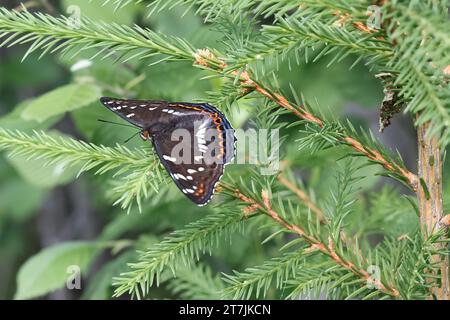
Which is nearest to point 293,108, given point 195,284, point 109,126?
point 195,284

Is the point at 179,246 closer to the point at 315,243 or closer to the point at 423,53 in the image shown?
the point at 315,243

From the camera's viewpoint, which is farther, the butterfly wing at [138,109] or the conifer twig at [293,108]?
the butterfly wing at [138,109]

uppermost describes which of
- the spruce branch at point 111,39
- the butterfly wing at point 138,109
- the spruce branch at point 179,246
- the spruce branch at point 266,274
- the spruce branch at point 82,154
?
the spruce branch at point 111,39

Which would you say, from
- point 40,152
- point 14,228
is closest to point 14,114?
point 40,152

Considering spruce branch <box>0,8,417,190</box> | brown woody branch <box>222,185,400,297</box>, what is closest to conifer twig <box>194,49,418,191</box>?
spruce branch <box>0,8,417,190</box>

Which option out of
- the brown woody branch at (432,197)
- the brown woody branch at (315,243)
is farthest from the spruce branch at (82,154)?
the brown woody branch at (432,197)

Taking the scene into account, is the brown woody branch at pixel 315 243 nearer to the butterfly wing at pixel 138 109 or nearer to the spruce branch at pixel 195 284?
the butterfly wing at pixel 138 109
